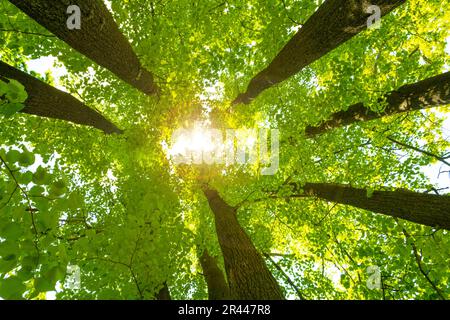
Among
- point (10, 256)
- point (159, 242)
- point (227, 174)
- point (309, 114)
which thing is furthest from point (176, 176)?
point (10, 256)

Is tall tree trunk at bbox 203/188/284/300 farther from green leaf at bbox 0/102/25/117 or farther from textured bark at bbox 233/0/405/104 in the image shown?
green leaf at bbox 0/102/25/117

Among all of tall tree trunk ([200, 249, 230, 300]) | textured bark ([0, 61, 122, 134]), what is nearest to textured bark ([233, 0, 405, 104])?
textured bark ([0, 61, 122, 134])

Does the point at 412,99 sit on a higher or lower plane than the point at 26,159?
higher

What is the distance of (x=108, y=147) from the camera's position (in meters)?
8.51

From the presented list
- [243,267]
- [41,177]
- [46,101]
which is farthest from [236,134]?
[41,177]

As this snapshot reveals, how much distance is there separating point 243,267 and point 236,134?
3.41 m

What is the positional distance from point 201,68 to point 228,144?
78.0 inches

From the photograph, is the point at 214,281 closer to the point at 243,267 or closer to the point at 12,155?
the point at 243,267

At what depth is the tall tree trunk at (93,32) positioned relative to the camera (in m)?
3.31

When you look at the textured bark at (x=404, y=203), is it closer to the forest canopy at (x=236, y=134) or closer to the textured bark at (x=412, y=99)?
the forest canopy at (x=236, y=134)

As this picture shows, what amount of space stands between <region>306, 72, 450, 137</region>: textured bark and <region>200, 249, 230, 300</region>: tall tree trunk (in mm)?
4989

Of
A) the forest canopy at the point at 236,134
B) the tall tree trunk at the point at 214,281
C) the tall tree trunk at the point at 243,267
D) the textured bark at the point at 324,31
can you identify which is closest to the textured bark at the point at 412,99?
the forest canopy at the point at 236,134

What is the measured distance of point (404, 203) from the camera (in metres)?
5.60
